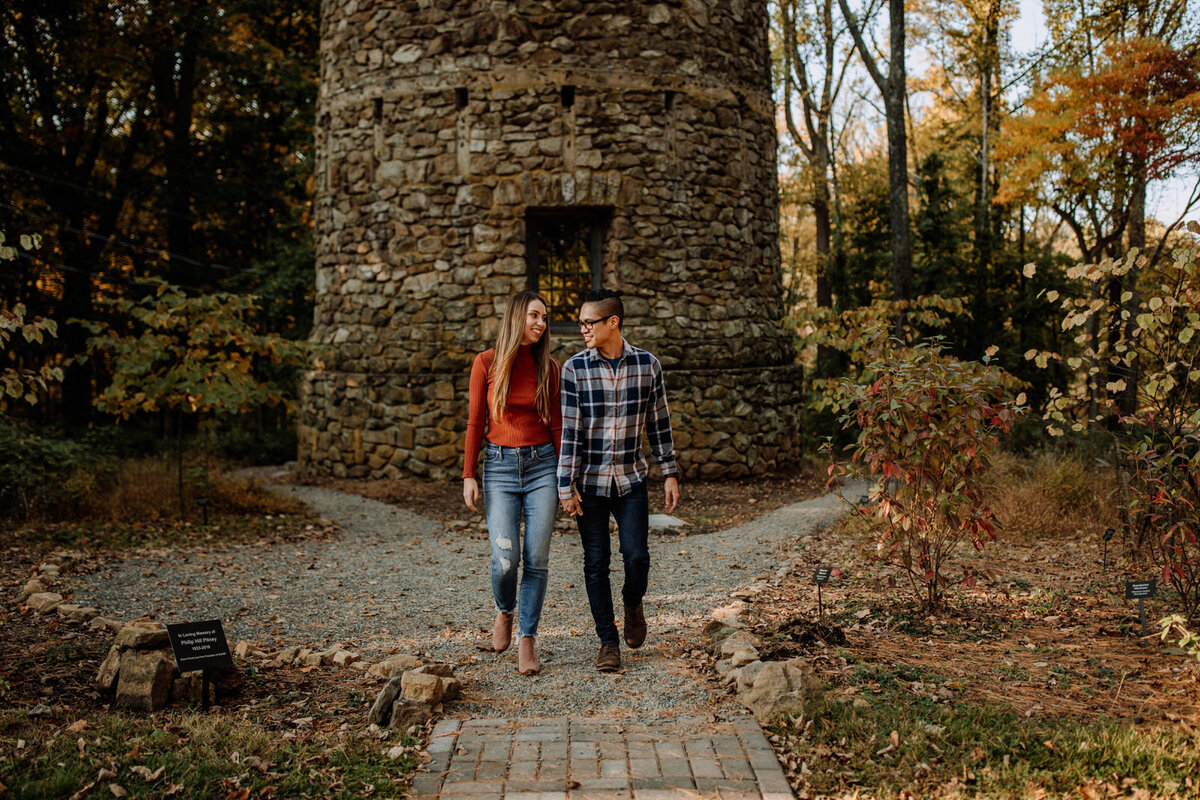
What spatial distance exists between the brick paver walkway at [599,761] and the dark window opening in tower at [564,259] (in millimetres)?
7569

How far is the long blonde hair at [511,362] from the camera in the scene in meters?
4.41

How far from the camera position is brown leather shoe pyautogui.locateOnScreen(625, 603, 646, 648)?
4734 mm

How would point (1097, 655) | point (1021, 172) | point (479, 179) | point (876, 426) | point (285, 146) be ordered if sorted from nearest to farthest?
point (1097, 655) → point (876, 426) → point (479, 179) → point (1021, 172) → point (285, 146)

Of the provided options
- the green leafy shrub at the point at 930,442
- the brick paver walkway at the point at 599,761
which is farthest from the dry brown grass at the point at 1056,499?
the brick paver walkway at the point at 599,761

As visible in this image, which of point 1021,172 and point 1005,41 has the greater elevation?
point 1005,41

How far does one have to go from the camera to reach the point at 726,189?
11.2 metres

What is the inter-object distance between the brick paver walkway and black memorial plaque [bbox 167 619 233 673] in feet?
3.42

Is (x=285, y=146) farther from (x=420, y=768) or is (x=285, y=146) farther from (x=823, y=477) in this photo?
(x=420, y=768)

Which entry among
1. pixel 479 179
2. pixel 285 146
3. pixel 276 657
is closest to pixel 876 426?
→ pixel 276 657

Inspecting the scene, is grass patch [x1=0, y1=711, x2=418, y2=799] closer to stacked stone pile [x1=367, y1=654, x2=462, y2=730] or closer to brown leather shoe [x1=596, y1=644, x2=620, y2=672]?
stacked stone pile [x1=367, y1=654, x2=462, y2=730]

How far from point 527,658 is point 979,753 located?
2103mm

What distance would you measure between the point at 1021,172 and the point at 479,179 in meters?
9.44

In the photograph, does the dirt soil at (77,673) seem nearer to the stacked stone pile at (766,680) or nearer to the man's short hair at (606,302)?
the stacked stone pile at (766,680)

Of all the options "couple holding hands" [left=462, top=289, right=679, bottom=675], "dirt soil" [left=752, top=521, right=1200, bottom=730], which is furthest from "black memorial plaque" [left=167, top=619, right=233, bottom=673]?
"dirt soil" [left=752, top=521, right=1200, bottom=730]
